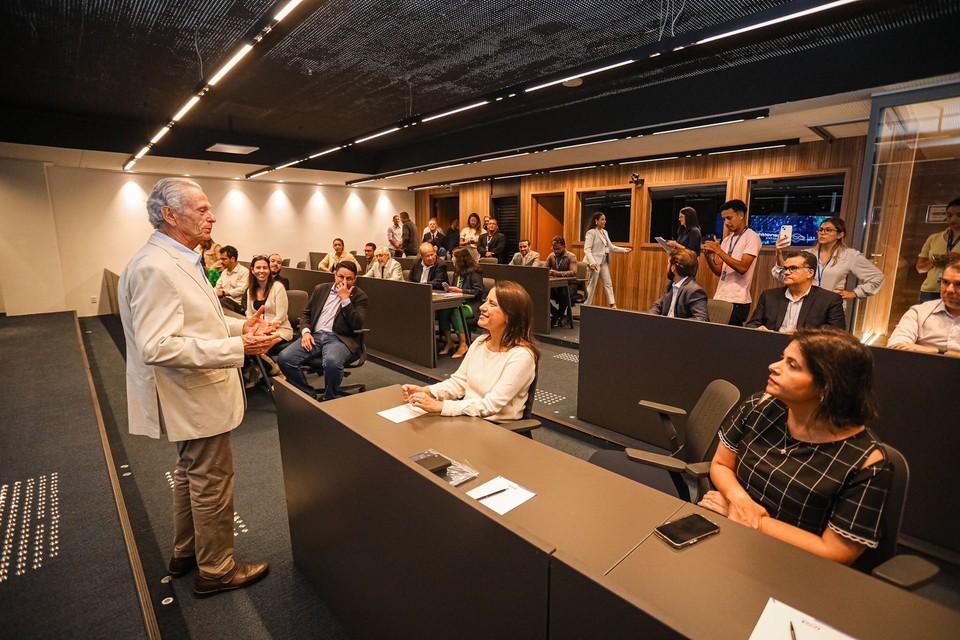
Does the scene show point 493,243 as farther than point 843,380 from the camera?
Yes

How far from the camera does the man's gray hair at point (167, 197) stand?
5.96 feet

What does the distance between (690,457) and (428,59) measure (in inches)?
182

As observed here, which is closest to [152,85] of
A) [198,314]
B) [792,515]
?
[198,314]

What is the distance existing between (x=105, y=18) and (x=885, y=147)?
690cm

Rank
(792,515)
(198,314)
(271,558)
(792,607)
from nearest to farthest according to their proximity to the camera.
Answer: (792,607), (792,515), (198,314), (271,558)

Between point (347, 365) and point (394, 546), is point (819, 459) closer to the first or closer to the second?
point (394, 546)

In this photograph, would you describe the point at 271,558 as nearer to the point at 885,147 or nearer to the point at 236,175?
the point at 885,147

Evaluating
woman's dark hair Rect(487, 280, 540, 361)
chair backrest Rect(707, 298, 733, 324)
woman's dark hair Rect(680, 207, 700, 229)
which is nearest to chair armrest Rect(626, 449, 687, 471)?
woman's dark hair Rect(487, 280, 540, 361)

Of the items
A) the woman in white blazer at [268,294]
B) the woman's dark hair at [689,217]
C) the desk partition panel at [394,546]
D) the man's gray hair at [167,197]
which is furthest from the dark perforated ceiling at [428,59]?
the desk partition panel at [394,546]

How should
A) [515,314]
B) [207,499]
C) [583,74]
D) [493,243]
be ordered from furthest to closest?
[493,243] < [583,74] < [515,314] < [207,499]

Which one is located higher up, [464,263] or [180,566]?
[464,263]

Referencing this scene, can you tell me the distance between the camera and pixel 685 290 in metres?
3.76

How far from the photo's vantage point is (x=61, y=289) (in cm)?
893

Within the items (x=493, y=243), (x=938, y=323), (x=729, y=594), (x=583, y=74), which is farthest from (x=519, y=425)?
(x=493, y=243)
